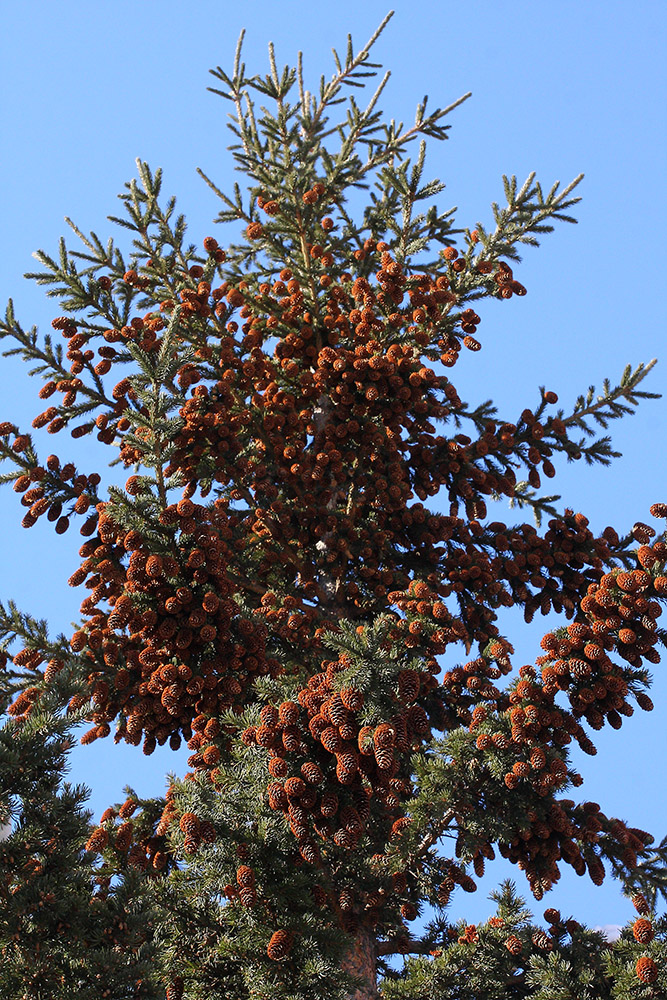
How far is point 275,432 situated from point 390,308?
153 centimetres

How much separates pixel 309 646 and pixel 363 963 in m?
2.26

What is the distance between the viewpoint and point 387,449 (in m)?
8.01

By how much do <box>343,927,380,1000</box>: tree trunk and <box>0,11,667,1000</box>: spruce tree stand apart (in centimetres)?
3

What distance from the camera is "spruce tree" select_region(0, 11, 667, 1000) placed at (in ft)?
15.7

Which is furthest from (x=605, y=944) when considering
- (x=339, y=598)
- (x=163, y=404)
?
(x=163, y=404)

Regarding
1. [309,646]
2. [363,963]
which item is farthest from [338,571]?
[363,963]

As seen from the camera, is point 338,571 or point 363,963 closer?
point 363,963

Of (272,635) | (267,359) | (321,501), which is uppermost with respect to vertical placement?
(267,359)

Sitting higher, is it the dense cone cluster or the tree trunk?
the dense cone cluster

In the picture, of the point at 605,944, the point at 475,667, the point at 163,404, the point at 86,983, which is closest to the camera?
the point at 86,983

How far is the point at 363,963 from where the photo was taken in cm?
578

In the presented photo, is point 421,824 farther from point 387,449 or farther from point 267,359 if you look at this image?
point 267,359

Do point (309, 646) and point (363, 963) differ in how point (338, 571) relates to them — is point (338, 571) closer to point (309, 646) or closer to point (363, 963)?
point (309, 646)

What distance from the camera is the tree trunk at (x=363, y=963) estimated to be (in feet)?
18.5
